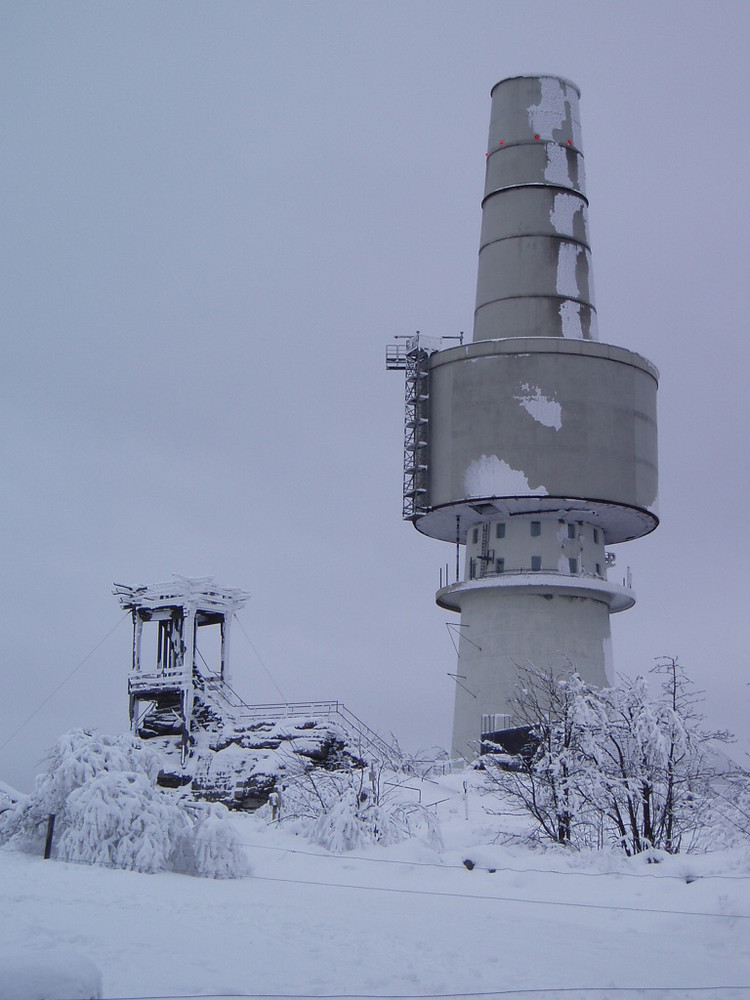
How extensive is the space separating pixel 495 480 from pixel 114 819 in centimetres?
2600

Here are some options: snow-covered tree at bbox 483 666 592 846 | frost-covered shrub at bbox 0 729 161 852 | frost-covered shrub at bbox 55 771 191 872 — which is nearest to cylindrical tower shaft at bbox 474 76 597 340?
snow-covered tree at bbox 483 666 592 846

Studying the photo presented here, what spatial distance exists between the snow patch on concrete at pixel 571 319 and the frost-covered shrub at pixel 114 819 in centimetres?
2802

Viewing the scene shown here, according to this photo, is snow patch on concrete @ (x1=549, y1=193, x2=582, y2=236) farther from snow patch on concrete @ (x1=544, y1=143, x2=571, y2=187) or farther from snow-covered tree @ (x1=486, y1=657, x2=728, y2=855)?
snow-covered tree @ (x1=486, y1=657, x2=728, y2=855)

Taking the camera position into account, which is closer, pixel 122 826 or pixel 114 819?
pixel 122 826

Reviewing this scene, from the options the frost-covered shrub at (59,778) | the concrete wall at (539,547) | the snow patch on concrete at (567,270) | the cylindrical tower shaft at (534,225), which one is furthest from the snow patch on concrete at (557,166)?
the frost-covered shrub at (59,778)

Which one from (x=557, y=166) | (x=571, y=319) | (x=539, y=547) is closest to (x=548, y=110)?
(x=557, y=166)

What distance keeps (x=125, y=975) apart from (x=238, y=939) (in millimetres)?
2494

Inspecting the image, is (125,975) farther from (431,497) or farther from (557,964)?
(431,497)

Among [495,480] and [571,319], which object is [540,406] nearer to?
[495,480]

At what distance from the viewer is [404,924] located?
1672 centimetres

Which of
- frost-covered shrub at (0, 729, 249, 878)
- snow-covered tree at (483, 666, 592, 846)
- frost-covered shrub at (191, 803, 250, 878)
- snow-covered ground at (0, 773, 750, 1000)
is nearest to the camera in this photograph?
snow-covered ground at (0, 773, 750, 1000)

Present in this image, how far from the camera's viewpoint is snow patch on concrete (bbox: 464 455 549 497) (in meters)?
46.5

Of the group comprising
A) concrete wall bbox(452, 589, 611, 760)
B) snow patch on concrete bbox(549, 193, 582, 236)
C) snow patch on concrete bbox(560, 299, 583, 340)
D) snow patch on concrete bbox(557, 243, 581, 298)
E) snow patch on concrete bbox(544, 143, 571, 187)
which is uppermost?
snow patch on concrete bbox(544, 143, 571, 187)

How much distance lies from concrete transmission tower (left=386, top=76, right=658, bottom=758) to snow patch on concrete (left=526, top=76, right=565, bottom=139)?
80 mm
